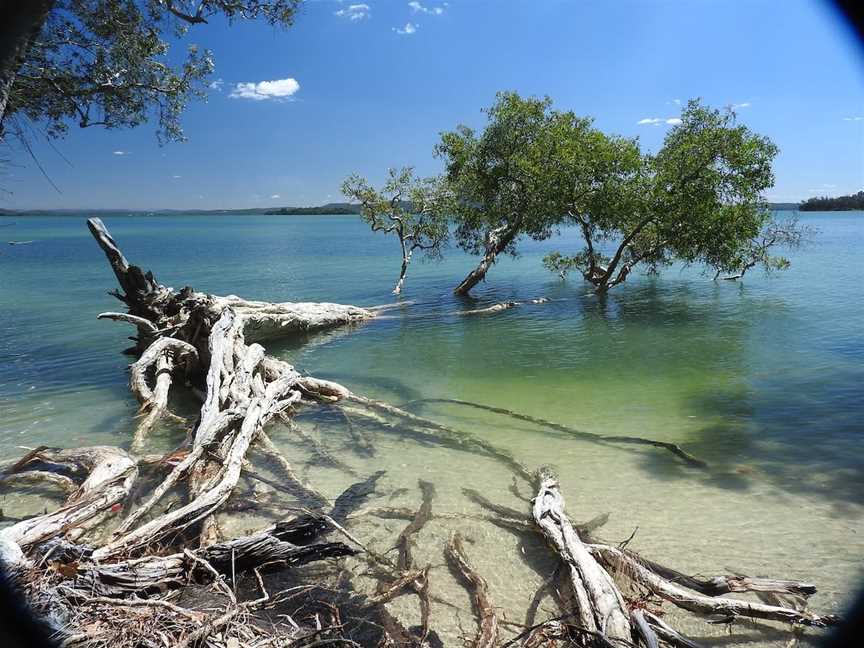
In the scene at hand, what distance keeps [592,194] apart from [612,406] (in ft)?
54.7

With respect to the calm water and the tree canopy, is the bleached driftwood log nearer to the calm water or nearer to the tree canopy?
the calm water

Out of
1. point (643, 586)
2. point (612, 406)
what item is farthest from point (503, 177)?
point (643, 586)

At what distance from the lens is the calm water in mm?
6266

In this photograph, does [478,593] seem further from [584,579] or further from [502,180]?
[502,180]

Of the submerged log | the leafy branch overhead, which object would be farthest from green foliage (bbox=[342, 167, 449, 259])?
the submerged log

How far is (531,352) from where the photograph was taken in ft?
57.1

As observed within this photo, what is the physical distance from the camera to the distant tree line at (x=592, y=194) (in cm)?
2327

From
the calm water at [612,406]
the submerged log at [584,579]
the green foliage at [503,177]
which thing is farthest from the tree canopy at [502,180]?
the submerged log at [584,579]

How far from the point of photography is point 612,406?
1182cm

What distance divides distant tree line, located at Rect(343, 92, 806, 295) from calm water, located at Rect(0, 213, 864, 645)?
3185 millimetres

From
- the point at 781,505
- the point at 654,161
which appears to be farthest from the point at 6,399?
the point at 654,161

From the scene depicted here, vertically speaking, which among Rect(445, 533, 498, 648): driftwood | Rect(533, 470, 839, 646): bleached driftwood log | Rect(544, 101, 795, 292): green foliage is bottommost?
Rect(445, 533, 498, 648): driftwood

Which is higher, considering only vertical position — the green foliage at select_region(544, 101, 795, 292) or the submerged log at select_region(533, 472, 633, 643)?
the green foliage at select_region(544, 101, 795, 292)

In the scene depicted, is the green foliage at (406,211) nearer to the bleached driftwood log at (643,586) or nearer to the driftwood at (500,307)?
the driftwood at (500,307)
